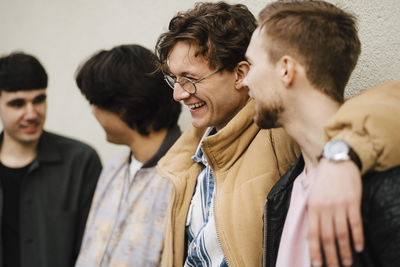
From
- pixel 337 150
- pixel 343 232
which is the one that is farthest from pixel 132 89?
pixel 343 232

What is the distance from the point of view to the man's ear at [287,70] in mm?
1549

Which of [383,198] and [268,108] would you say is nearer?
[383,198]

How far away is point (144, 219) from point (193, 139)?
51cm

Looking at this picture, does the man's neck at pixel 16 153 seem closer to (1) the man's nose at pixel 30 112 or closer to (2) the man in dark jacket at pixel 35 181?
(2) the man in dark jacket at pixel 35 181

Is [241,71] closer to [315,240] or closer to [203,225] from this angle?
[203,225]

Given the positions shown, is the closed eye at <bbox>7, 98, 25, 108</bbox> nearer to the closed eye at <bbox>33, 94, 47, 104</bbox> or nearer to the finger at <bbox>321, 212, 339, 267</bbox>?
the closed eye at <bbox>33, 94, 47, 104</bbox>

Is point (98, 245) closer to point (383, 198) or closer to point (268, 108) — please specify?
point (268, 108)

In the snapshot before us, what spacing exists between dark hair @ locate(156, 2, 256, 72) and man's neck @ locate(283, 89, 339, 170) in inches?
25.4

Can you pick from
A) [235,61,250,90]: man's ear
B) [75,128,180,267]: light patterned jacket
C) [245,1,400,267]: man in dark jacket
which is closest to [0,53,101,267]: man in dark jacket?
[75,128,180,267]: light patterned jacket

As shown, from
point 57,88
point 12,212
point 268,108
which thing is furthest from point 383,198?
point 57,88

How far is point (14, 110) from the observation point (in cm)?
326

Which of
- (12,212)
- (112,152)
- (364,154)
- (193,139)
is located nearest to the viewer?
(364,154)

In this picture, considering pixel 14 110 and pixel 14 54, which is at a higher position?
pixel 14 54

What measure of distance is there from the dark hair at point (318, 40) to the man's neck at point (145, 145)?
1.37 m
